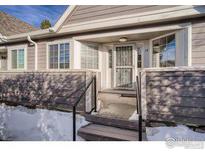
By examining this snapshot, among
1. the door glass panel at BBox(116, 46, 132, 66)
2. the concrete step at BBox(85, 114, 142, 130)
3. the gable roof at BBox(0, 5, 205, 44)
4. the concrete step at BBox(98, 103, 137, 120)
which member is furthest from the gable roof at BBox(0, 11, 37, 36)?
the concrete step at BBox(85, 114, 142, 130)

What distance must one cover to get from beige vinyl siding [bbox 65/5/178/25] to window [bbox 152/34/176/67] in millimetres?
977

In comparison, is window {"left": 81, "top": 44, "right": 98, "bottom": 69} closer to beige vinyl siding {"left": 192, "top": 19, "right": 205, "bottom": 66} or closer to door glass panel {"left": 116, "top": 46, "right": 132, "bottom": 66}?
door glass panel {"left": 116, "top": 46, "right": 132, "bottom": 66}

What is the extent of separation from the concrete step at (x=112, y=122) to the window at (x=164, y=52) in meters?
2.25

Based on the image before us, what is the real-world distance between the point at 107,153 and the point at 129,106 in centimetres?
186

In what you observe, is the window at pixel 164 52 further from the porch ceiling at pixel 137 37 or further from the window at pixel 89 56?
the window at pixel 89 56

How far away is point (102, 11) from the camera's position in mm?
5457

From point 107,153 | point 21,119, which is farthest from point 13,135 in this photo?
point 107,153

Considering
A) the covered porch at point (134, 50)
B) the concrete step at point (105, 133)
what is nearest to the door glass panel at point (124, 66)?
the covered porch at point (134, 50)

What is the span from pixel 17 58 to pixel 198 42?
7011 mm

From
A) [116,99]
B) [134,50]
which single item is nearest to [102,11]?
[134,50]

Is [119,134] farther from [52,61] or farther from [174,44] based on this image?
[52,61]

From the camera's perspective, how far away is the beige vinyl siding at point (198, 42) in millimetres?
4336

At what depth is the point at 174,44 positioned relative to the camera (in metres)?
4.84

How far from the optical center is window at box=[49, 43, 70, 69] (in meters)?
6.38
